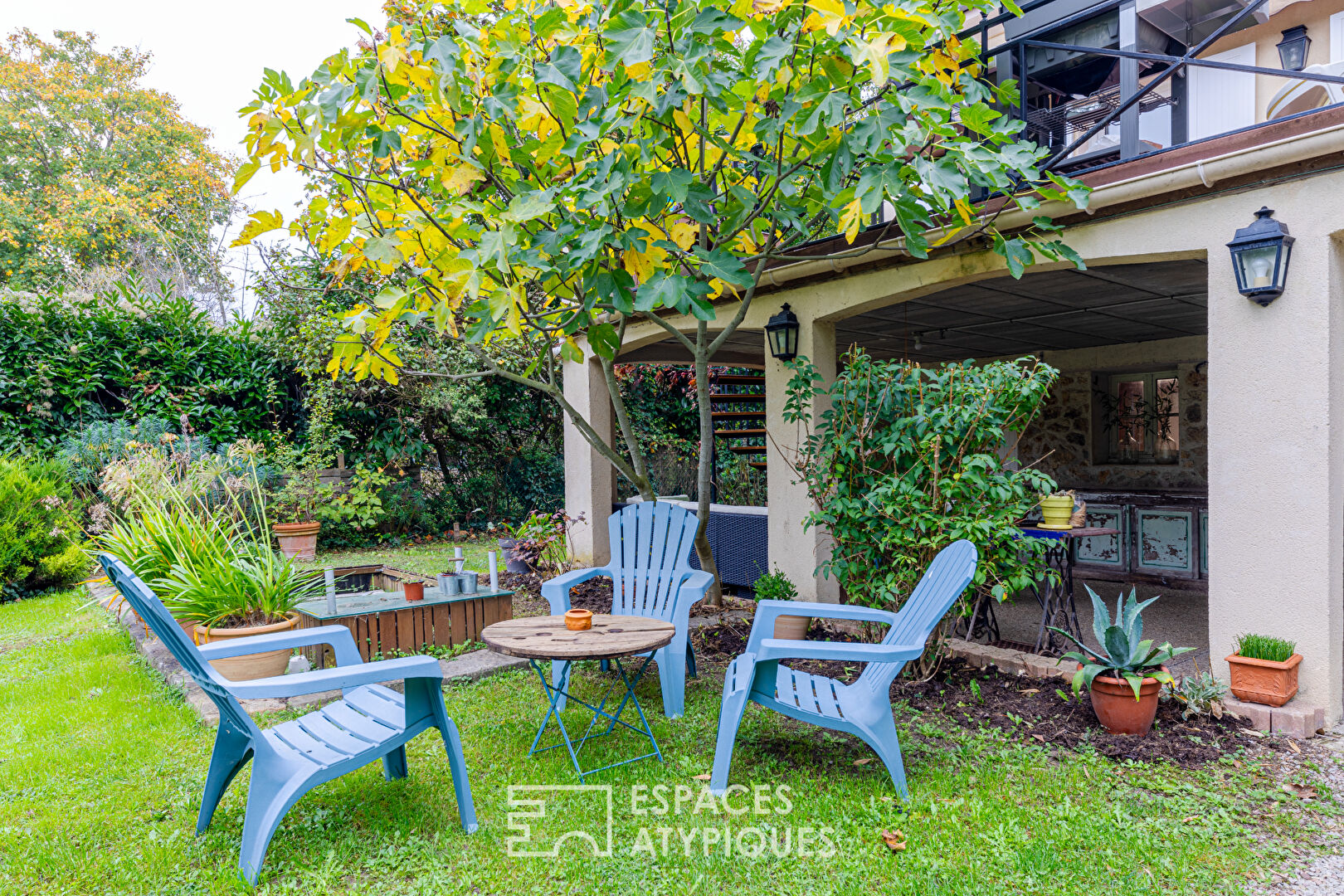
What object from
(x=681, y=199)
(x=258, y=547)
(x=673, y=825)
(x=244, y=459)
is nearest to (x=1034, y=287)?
(x=681, y=199)

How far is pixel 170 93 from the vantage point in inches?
680

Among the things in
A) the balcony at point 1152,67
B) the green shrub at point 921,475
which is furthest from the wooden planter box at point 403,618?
the balcony at point 1152,67

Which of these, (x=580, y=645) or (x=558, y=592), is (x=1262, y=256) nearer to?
(x=580, y=645)

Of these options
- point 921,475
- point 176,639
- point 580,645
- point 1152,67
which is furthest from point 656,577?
point 1152,67

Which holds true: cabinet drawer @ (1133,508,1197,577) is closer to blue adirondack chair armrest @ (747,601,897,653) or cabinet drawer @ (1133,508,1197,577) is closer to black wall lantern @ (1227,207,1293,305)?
black wall lantern @ (1227,207,1293,305)

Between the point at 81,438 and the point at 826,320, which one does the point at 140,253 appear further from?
the point at 826,320

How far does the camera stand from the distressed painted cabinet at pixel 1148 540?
21.1ft

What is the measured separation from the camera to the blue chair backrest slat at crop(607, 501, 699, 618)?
4.03 metres

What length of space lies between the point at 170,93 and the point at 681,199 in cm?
1965

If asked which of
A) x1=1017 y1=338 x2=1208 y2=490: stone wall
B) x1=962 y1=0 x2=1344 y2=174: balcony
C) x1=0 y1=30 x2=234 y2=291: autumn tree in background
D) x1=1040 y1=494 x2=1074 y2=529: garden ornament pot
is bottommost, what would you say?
x1=1040 y1=494 x2=1074 y2=529: garden ornament pot

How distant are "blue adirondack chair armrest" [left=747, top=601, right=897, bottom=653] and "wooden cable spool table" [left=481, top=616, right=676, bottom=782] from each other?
0.37 metres

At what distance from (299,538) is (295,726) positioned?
6707 mm

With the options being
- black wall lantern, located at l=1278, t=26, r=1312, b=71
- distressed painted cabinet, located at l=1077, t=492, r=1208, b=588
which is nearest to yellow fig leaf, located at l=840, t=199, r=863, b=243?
black wall lantern, located at l=1278, t=26, r=1312, b=71
